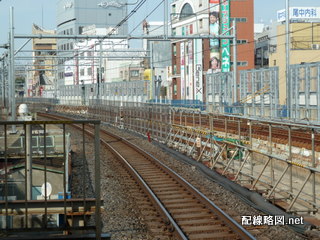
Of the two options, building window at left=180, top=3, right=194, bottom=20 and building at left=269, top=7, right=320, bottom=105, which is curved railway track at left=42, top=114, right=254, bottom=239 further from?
building window at left=180, top=3, right=194, bottom=20

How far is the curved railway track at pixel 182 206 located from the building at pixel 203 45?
34.6 meters

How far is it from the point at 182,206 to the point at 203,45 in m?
45.9

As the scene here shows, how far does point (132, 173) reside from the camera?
14.3 meters

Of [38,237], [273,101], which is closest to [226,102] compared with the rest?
[273,101]


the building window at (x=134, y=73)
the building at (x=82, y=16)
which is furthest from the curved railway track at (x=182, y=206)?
the building at (x=82, y=16)

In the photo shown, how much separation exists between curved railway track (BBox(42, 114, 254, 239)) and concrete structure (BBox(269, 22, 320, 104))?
2707 cm

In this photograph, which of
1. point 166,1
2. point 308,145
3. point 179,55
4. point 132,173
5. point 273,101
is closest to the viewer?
point 132,173

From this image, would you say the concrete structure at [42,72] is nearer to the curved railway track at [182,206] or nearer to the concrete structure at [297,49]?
the concrete structure at [297,49]

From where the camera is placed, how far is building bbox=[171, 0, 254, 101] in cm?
5188

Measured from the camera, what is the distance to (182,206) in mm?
10047

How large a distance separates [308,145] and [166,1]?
9.77 metres

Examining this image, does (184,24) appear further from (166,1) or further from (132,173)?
(132,173)

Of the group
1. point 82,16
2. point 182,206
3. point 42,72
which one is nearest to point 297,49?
point 182,206

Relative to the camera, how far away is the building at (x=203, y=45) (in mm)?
51875
